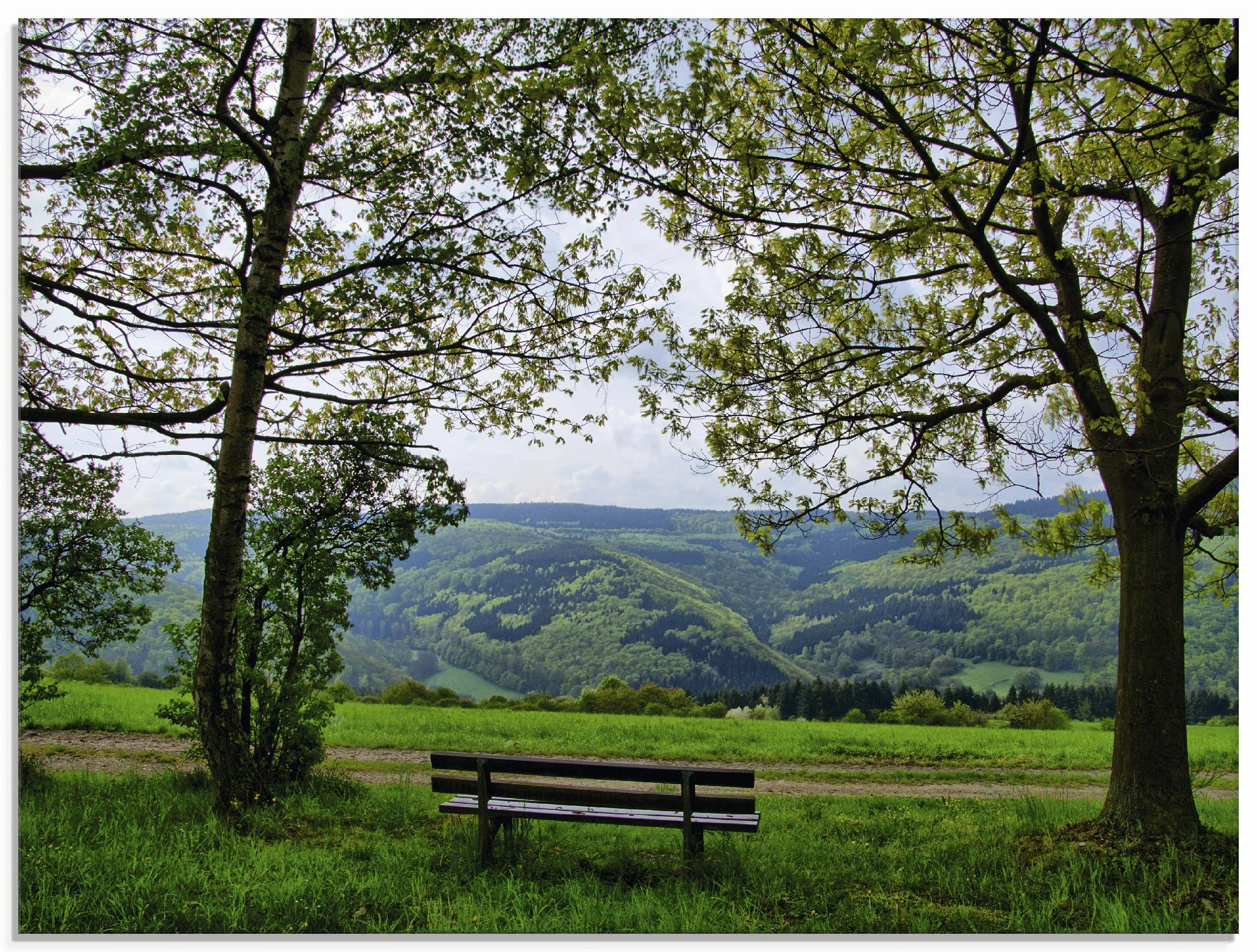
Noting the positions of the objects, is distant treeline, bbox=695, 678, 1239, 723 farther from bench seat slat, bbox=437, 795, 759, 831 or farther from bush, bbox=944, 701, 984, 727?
bench seat slat, bbox=437, 795, 759, 831

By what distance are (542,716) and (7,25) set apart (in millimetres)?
15517

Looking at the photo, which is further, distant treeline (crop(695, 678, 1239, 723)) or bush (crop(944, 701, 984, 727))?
distant treeline (crop(695, 678, 1239, 723))

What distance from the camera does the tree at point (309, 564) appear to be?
232 inches

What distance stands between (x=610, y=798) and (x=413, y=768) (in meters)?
5.61

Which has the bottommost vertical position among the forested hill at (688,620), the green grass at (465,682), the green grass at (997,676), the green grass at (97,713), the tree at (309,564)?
the green grass at (465,682)

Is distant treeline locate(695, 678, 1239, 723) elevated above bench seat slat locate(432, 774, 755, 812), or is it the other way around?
bench seat slat locate(432, 774, 755, 812)

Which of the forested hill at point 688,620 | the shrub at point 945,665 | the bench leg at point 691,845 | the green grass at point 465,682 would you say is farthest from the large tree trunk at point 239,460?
the shrub at point 945,665

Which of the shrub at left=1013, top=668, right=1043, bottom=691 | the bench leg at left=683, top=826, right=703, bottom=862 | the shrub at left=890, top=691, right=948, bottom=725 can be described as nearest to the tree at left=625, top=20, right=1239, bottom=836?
the bench leg at left=683, top=826, right=703, bottom=862

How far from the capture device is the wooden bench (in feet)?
13.9

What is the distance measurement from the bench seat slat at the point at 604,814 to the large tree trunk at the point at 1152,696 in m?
3.12

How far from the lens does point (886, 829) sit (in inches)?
229

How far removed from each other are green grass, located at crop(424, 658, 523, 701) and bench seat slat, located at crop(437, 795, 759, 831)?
87448 millimetres

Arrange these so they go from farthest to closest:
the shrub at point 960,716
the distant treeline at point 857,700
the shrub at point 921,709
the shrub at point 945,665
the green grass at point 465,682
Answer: the green grass at point 465,682 → the shrub at point 945,665 → the distant treeline at point 857,700 → the shrub at point 960,716 → the shrub at point 921,709

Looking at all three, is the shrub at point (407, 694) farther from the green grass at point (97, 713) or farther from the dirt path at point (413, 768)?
the dirt path at point (413, 768)
